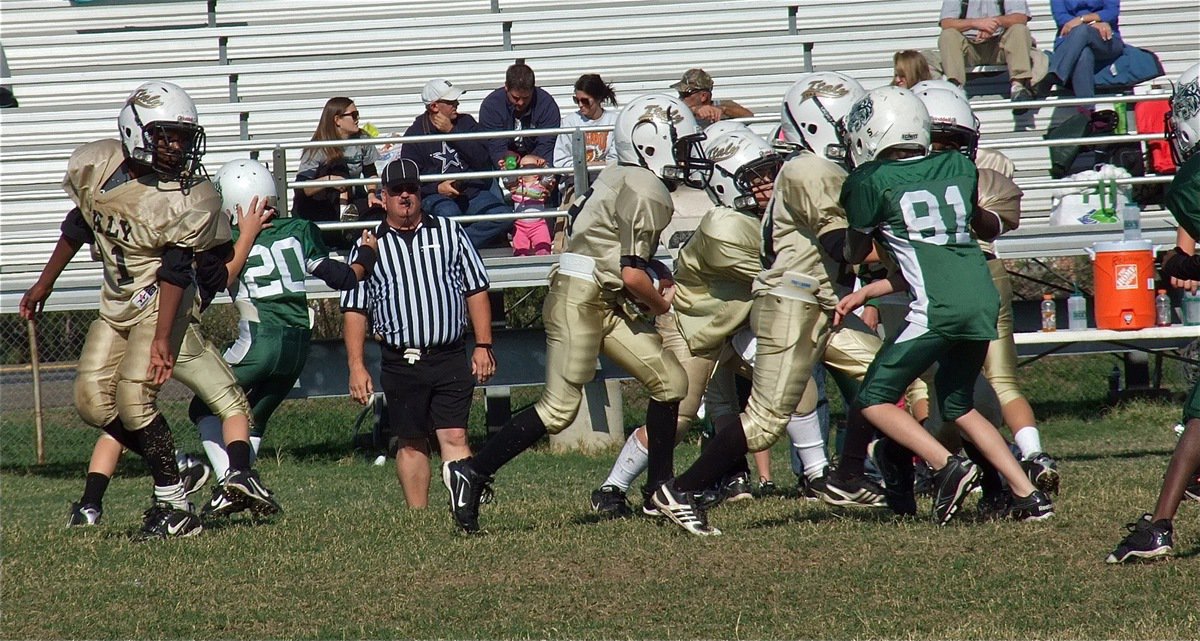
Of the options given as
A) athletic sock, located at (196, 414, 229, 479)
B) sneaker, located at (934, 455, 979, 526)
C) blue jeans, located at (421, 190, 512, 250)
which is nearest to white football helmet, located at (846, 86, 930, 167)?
sneaker, located at (934, 455, 979, 526)

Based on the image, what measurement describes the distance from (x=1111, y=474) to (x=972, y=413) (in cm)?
215

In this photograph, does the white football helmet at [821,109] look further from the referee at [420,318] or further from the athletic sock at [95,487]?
the athletic sock at [95,487]

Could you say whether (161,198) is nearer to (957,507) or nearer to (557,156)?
(957,507)

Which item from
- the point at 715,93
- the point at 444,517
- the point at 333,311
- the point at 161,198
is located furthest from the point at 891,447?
the point at 333,311

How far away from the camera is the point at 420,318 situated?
6.18 meters

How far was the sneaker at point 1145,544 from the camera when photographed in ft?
14.4

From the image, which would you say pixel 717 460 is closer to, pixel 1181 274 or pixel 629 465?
pixel 629 465

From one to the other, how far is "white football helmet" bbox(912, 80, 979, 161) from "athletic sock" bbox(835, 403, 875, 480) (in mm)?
1126

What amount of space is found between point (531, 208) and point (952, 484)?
15.8ft

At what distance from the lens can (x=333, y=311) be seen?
12.0 metres

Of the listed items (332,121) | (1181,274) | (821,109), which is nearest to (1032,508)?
(1181,274)

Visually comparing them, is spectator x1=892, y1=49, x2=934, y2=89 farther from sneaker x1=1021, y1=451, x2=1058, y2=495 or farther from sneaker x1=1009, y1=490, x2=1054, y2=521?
sneaker x1=1009, y1=490, x2=1054, y2=521

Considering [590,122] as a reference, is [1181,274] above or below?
below

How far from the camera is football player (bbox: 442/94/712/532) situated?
5.43m
